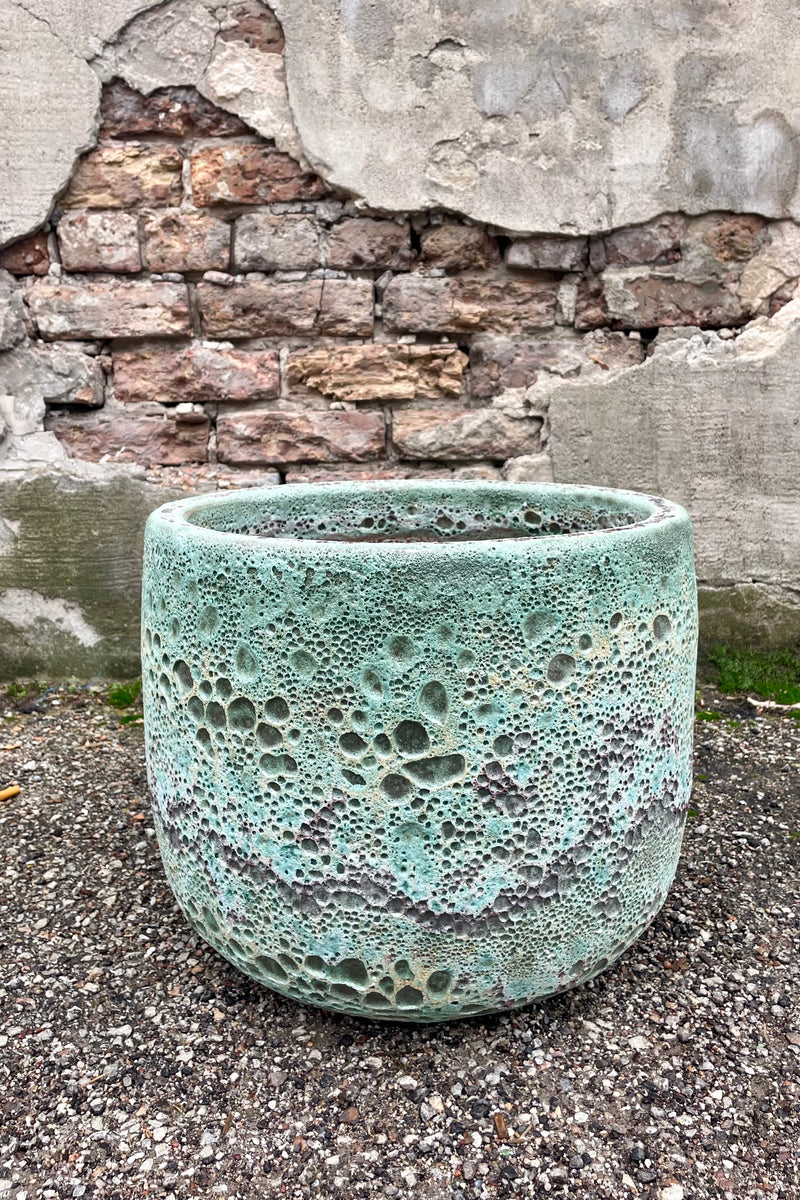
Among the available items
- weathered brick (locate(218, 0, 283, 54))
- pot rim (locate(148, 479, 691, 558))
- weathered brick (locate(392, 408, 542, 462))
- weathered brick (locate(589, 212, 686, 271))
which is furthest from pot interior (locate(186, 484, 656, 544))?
weathered brick (locate(218, 0, 283, 54))

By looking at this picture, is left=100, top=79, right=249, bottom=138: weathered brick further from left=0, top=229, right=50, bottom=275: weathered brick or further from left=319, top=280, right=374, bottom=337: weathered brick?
left=319, top=280, right=374, bottom=337: weathered brick

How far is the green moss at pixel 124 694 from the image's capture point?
2.91 m

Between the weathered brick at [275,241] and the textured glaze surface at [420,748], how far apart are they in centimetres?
166

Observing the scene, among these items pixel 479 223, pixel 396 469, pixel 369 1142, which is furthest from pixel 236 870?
pixel 479 223

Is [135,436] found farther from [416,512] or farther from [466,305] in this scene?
[416,512]

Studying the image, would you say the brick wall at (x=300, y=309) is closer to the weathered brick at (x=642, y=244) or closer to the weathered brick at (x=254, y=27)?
the weathered brick at (x=642, y=244)

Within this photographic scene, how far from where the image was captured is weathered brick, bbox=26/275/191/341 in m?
2.87

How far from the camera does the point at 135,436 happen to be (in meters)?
2.96

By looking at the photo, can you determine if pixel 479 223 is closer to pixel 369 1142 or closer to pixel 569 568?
pixel 569 568

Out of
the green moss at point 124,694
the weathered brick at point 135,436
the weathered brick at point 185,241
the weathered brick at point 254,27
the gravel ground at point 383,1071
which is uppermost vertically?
the weathered brick at point 254,27

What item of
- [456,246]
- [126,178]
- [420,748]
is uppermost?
[126,178]

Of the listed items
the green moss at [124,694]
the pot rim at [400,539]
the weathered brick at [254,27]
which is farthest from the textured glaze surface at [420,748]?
the weathered brick at [254,27]

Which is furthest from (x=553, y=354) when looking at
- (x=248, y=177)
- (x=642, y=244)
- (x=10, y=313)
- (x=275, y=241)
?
(x=10, y=313)

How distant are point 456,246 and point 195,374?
36.1 inches
